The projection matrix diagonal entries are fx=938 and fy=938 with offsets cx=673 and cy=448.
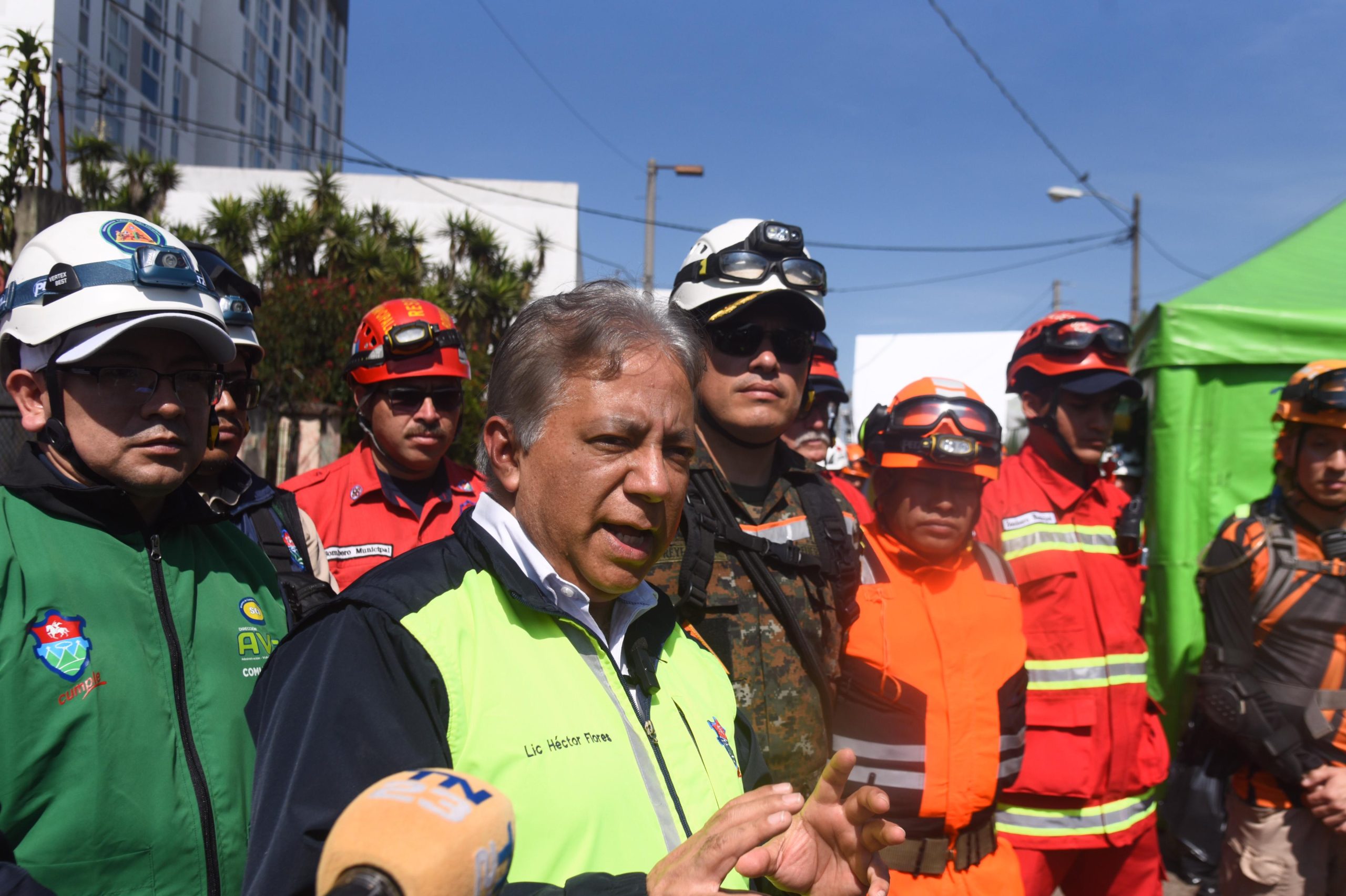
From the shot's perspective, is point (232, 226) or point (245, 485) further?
point (232, 226)

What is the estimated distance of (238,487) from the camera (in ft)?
9.96

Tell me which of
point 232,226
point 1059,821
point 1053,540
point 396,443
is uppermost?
point 232,226

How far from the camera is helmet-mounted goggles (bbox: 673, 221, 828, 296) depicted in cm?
304

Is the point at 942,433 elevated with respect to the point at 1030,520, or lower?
elevated

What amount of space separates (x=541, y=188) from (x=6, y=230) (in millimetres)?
21895

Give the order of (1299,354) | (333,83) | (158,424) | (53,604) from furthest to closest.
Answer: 1. (333,83)
2. (1299,354)
3. (158,424)
4. (53,604)

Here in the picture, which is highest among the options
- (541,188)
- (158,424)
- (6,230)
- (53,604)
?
(541,188)

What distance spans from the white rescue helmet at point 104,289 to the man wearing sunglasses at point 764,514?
4.29 feet

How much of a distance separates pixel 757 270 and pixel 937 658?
1.41 meters

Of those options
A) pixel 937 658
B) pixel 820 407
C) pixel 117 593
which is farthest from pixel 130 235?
pixel 820 407

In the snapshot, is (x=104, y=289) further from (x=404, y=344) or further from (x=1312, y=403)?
(x=1312, y=403)

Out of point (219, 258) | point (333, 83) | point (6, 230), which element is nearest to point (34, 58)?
point (6, 230)

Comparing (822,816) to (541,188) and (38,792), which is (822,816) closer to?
(38,792)

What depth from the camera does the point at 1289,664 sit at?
388 cm
